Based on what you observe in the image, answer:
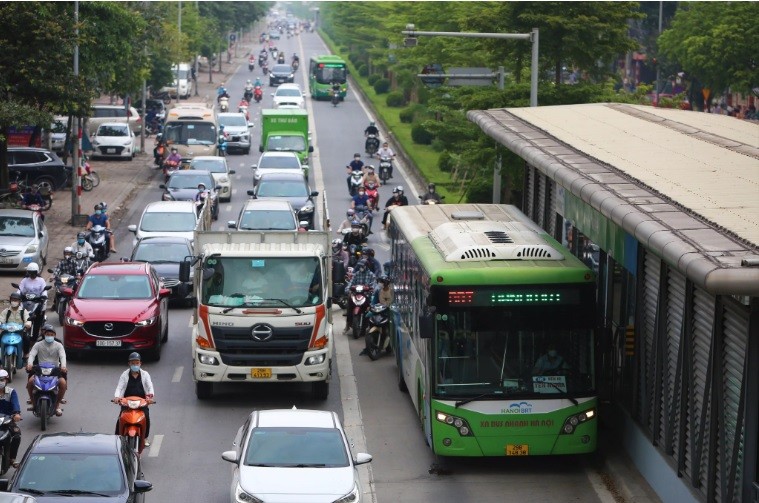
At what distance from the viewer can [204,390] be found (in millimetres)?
22406

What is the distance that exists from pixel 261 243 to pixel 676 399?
8.61 m

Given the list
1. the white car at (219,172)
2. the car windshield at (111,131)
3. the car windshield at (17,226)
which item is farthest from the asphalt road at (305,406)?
the car windshield at (111,131)

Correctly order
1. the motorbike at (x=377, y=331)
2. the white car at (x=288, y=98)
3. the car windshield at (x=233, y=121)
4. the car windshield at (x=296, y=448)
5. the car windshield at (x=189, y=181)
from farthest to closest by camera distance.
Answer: the white car at (x=288, y=98), the car windshield at (x=233, y=121), the car windshield at (x=189, y=181), the motorbike at (x=377, y=331), the car windshield at (x=296, y=448)

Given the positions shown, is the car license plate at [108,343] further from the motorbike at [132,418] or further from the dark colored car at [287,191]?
the dark colored car at [287,191]

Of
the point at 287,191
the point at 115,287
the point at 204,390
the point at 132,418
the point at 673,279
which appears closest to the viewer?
the point at 673,279

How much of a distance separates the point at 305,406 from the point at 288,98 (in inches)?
2385

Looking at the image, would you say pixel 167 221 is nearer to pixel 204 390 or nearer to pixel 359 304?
pixel 359 304

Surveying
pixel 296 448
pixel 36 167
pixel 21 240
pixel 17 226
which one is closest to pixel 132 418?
pixel 296 448

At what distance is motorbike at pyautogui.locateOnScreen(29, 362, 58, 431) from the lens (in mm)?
20141

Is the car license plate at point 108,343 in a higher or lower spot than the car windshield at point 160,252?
lower

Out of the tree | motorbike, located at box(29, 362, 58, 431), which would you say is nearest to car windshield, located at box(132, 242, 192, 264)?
motorbike, located at box(29, 362, 58, 431)

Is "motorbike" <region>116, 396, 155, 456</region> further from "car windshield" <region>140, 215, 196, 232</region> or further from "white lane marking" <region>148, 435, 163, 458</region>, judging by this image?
"car windshield" <region>140, 215, 196, 232</region>

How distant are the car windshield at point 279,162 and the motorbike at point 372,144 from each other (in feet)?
39.6

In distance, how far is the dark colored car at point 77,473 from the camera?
14242mm
